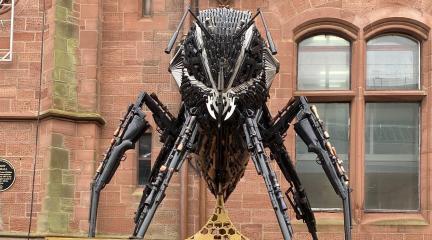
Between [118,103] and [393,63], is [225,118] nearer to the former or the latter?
[118,103]

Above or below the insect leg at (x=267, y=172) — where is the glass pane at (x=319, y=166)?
above

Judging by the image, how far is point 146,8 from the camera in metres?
15.1

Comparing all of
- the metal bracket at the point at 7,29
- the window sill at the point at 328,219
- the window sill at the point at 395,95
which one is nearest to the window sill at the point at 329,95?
the window sill at the point at 395,95

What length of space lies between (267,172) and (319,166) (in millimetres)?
7377

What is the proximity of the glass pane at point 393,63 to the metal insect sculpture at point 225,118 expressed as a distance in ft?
21.9

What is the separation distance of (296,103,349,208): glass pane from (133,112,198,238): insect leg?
706cm

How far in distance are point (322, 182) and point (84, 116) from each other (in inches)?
Result: 142

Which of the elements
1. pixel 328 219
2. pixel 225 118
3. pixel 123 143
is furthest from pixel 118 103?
pixel 225 118

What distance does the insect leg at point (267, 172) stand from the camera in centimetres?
728

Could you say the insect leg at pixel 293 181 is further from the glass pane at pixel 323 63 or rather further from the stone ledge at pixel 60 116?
the glass pane at pixel 323 63

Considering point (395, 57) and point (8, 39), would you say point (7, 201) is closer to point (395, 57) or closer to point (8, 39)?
point (8, 39)

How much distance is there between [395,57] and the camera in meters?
14.9

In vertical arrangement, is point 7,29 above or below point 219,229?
above

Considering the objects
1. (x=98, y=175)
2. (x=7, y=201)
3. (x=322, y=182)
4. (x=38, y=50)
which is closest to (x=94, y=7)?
(x=38, y=50)
